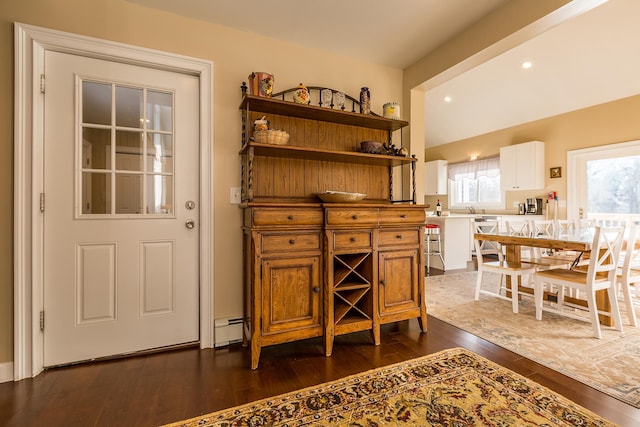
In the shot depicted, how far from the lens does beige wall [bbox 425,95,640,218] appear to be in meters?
4.23

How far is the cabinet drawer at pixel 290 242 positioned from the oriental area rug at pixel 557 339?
1.54m

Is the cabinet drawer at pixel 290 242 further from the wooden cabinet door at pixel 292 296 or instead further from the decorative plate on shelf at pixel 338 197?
the decorative plate on shelf at pixel 338 197

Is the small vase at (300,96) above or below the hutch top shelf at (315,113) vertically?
above

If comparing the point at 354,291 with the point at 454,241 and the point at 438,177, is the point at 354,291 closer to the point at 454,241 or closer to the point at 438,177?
the point at 454,241

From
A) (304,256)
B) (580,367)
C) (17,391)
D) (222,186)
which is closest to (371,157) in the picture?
(304,256)

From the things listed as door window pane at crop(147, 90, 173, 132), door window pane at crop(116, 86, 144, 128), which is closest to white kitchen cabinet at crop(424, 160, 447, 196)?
door window pane at crop(147, 90, 173, 132)

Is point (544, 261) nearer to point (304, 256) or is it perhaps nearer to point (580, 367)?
point (580, 367)

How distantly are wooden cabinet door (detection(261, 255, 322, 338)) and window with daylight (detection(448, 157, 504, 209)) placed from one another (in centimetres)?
558

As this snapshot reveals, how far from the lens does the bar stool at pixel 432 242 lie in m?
4.67

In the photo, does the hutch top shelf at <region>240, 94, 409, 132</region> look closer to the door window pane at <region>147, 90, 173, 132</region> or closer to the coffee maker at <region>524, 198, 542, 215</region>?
the door window pane at <region>147, 90, 173, 132</region>

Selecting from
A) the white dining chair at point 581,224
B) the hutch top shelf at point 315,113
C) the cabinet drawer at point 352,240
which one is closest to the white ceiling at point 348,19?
the hutch top shelf at point 315,113

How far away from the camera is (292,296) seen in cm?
198

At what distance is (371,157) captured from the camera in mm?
2400

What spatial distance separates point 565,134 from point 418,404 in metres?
5.40
